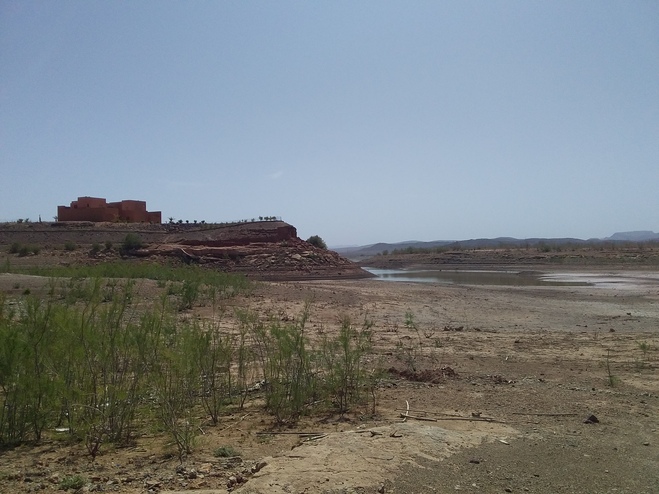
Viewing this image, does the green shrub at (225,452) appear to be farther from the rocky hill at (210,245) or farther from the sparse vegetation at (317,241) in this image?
the sparse vegetation at (317,241)

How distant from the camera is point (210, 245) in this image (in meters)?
46.3

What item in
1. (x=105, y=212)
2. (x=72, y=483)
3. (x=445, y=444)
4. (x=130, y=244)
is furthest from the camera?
(x=105, y=212)

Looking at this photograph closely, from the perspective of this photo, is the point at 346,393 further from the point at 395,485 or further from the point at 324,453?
the point at 395,485

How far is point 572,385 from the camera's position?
26.7 feet

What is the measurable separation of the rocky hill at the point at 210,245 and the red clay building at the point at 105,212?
3666mm

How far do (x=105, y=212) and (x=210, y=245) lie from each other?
1508cm

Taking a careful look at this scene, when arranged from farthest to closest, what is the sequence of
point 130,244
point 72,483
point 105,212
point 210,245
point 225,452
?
point 105,212 → point 210,245 → point 130,244 → point 225,452 → point 72,483

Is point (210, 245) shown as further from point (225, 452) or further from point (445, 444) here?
point (445, 444)

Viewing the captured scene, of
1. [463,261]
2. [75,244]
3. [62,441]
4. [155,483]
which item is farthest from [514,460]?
[463,261]

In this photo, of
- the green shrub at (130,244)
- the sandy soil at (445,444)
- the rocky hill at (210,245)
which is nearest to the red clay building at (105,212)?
the rocky hill at (210,245)

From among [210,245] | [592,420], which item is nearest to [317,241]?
[210,245]

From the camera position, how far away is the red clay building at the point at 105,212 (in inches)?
2132

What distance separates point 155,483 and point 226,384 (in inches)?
100

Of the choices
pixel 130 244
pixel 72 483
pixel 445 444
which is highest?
pixel 130 244
